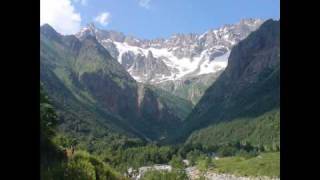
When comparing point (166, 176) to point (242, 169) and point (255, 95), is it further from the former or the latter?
point (255, 95)

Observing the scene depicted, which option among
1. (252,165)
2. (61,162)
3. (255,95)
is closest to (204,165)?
(252,165)

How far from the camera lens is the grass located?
98375 mm

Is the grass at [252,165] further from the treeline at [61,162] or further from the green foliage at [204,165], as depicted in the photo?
the treeline at [61,162]

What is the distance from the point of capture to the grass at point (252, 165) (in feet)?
323

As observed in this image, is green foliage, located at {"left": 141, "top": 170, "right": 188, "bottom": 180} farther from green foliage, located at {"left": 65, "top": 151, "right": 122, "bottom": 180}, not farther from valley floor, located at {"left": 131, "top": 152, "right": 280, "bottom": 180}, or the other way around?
green foliage, located at {"left": 65, "top": 151, "right": 122, "bottom": 180}

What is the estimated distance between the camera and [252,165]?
10406cm

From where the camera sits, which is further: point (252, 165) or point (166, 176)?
point (252, 165)

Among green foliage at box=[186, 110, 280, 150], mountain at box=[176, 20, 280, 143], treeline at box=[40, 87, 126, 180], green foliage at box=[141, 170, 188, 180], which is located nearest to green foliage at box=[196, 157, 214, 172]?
green foliage at box=[186, 110, 280, 150]

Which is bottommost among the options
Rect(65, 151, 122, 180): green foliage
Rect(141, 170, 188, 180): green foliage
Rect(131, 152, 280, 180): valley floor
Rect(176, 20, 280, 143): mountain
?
Rect(131, 152, 280, 180): valley floor

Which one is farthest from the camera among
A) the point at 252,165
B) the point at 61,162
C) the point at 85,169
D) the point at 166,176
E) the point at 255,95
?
the point at 255,95
